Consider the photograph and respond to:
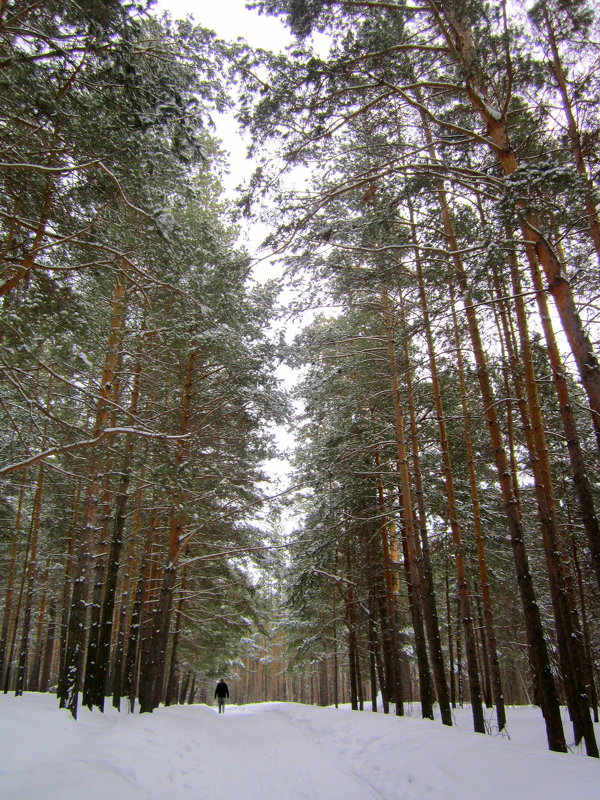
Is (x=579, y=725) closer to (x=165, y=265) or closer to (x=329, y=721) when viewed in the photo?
(x=329, y=721)

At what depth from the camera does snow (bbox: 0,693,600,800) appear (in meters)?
4.50

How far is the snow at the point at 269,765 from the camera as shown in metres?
4.50

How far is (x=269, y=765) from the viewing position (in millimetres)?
7570

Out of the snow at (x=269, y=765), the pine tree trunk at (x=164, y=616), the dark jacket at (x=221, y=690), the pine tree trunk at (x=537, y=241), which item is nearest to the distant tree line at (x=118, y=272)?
the pine tree trunk at (x=164, y=616)

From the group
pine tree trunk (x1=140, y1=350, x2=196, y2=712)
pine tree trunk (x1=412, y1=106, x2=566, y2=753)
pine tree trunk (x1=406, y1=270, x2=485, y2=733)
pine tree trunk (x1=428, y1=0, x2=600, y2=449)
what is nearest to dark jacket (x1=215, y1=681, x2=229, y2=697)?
pine tree trunk (x1=140, y1=350, x2=196, y2=712)

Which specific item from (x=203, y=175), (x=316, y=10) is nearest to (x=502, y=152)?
(x=316, y=10)

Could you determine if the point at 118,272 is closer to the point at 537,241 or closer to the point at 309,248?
the point at 309,248

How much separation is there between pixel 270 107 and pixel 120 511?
974 centimetres

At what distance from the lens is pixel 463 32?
6.69m

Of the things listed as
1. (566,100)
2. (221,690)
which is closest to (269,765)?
(566,100)

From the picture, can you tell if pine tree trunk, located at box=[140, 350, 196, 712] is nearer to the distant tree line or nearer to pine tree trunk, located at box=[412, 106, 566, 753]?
the distant tree line

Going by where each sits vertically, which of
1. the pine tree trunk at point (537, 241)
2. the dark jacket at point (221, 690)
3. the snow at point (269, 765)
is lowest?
the dark jacket at point (221, 690)

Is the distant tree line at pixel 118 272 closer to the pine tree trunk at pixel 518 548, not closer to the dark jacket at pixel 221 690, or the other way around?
the pine tree trunk at pixel 518 548

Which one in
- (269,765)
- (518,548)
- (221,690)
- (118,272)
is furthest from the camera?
(221,690)
